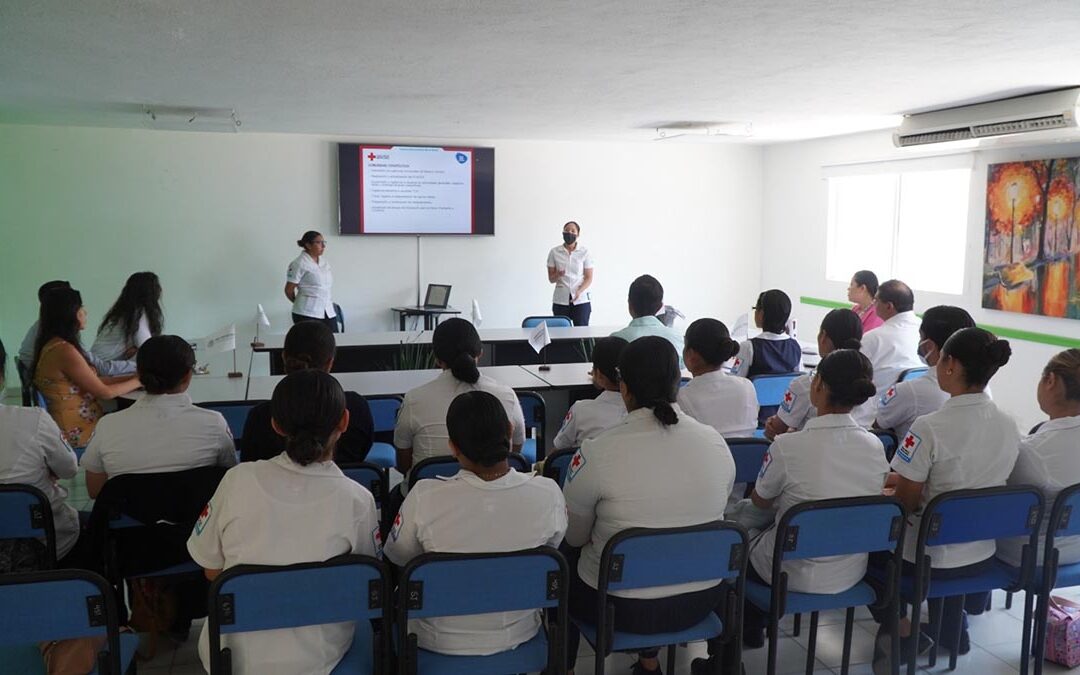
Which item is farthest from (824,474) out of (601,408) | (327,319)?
(327,319)

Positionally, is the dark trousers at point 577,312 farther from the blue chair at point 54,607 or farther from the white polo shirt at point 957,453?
the blue chair at point 54,607

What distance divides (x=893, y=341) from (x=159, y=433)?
3.53 m

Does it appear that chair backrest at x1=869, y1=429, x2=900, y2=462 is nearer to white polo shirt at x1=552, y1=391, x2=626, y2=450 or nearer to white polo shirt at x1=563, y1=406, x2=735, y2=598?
white polo shirt at x1=552, y1=391, x2=626, y2=450

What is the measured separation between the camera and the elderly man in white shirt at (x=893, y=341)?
14.2ft

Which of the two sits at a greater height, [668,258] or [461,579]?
[668,258]

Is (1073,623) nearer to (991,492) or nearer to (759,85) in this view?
(991,492)

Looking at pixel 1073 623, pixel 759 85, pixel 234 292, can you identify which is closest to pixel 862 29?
pixel 759 85

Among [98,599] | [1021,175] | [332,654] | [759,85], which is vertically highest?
[759,85]

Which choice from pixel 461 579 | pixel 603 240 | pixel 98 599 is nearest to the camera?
pixel 98 599

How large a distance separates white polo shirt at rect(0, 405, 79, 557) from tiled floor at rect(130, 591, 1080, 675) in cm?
57

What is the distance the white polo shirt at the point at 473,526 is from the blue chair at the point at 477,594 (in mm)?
47

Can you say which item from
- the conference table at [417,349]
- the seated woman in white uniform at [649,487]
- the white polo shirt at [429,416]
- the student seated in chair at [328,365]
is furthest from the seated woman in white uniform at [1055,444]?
the conference table at [417,349]

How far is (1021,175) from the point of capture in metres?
6.51

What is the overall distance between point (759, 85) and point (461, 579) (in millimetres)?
4334
